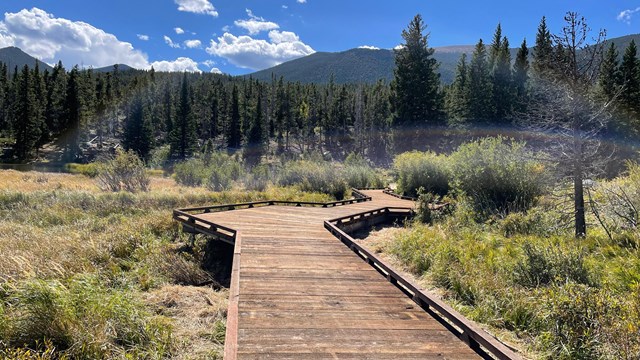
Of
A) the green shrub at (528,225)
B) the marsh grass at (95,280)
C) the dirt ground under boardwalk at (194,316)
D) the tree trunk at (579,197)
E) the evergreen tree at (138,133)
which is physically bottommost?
the dirt ground under boardwalk at (194,316)

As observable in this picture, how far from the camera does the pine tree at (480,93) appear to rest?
40562 mm

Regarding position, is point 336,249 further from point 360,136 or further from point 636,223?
point 360,136

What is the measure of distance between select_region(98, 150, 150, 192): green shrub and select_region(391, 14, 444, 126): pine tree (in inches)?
1033

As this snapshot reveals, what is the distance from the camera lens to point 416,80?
1478 inches

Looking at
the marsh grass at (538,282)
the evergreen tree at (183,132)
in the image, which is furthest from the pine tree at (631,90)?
the evergreen tree at (183,132)

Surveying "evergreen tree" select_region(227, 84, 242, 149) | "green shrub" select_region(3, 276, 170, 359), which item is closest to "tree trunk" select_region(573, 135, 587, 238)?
"green shrub" select_region(3, 276, 170, 359)

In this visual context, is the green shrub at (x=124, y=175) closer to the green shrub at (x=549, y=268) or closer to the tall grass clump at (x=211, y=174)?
the tall grass clump at (x=211, y=174)

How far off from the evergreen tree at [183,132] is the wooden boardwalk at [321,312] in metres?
57.9

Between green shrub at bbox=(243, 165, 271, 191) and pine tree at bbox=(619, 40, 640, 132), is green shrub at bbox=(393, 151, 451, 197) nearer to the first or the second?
green shrub at bbox=(243, 165, 271, 191)

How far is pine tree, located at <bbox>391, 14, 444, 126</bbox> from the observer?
123 feet

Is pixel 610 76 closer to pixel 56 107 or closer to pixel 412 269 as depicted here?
pixel 412 269

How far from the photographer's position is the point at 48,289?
4.93 meters

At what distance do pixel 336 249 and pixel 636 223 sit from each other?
22.0 feet

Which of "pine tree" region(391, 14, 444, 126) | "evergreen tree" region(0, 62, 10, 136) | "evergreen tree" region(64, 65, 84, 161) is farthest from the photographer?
"evergreen tree" region(0, 62, 10, 136)
